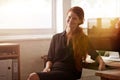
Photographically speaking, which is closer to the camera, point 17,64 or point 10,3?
point 17,64

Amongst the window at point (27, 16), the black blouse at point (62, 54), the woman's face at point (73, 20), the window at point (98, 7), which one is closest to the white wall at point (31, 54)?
the window at point (27, 16)

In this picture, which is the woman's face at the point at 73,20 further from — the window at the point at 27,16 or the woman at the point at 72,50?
the window at the point at 27,16

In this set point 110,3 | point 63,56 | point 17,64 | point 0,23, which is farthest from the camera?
point 110,3

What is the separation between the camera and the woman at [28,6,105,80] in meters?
2.50

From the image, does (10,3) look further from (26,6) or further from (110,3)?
(110,3)

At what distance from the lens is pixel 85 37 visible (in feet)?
8.48

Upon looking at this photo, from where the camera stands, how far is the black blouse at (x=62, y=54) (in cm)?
250

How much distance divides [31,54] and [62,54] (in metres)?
1.36

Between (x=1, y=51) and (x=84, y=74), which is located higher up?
(x=1, y=51)

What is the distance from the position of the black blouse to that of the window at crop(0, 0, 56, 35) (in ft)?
4.38

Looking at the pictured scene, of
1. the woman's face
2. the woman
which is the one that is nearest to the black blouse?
the woman

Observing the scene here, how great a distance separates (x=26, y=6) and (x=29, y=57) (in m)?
0.79

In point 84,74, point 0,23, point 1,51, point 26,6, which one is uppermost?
point 26,6

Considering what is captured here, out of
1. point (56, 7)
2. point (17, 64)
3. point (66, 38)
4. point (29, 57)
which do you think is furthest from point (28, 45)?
point (66, 38)
